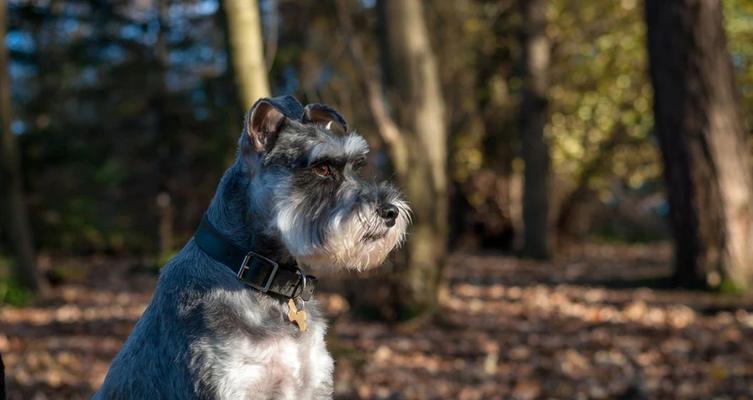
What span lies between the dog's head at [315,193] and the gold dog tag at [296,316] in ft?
0.79

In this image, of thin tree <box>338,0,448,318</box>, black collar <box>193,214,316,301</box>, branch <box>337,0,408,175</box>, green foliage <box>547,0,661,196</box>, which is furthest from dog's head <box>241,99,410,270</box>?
green foliage <box>547,0,661,196</box>

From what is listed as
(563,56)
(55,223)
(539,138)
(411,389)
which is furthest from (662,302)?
(55,223)

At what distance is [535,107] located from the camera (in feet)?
61.5

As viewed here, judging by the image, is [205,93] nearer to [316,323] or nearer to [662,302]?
[662,302]

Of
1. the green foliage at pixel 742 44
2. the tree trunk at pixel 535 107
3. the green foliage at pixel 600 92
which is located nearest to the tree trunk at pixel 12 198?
the tree trunk at pixel 535 107

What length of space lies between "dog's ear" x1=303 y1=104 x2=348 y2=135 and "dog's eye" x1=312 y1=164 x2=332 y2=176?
0.31 metres

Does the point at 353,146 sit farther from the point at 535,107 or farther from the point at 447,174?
the point at 447,174

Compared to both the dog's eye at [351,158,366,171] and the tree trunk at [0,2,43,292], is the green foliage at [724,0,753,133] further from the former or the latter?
the dog's eye at [351,158,366,171]

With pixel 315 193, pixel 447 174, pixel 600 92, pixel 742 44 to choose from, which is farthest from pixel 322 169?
pixel 600 92

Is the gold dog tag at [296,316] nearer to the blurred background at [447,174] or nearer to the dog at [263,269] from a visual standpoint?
the dog at [263,269]

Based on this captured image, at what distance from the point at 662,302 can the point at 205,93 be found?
1412 cm

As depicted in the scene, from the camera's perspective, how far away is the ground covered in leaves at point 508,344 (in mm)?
8062

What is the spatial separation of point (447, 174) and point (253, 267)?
15.8 metres

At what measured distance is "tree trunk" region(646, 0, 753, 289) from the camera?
11484mm
